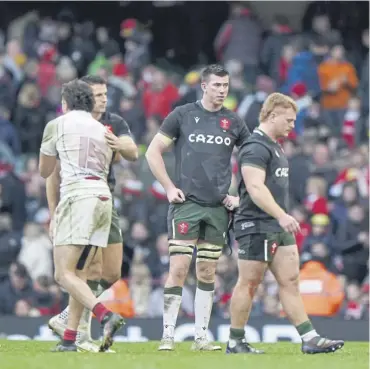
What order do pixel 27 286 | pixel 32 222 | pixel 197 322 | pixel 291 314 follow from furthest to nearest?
pixel 32 222
pixel 27 286
pixel 197 322
pixel 291 314

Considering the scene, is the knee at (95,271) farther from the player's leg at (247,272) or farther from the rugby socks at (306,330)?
the rugby socks at (306,330)

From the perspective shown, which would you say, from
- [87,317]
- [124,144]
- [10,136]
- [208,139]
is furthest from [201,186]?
[10,136]

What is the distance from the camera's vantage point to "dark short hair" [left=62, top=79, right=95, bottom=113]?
12.5 meters

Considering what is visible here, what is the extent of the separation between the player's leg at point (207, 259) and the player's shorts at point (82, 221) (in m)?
1.07

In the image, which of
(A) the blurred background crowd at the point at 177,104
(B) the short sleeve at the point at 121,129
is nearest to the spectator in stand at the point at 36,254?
(A) the blurred background crowd at the point at 177,104

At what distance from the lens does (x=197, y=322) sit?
519 inches

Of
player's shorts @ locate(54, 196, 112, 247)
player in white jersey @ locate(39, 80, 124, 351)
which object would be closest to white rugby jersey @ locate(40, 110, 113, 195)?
player in white jersey @ locate(39, 80, 124, 351)

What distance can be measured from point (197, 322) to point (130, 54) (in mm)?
12739

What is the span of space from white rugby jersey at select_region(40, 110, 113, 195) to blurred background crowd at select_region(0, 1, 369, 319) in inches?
261

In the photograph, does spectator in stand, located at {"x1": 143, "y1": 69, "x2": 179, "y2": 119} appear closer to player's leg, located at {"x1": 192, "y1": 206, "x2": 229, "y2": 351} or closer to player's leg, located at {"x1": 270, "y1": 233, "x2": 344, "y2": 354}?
player's leg, located at {"x1": 192, "y1": 206, "x2": 229, "y2": 351}

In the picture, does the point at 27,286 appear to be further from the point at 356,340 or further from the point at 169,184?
the point at 169,184

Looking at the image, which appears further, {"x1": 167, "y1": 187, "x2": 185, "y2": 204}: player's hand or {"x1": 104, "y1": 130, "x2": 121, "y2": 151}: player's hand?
{"x1": 167, "y1": 187, "x2": 185, "y2": 204}: player's hand

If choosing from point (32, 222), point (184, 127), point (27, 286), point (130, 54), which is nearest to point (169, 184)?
point (184, 127)

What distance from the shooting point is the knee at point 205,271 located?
43.0ft
